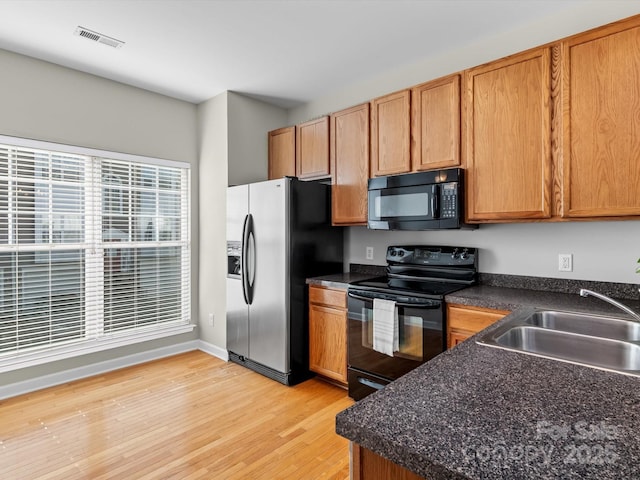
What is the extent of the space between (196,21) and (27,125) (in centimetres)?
169

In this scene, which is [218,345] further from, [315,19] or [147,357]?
[315,19]

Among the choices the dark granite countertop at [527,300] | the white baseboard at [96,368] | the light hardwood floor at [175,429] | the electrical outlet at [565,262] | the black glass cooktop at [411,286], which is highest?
the electrical outlet at [565,262]

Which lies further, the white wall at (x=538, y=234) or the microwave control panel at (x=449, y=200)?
the microwave control panel at (x=449, y=200)

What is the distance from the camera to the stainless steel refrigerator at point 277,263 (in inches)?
121

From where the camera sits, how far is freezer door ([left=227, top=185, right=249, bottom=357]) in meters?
3.44

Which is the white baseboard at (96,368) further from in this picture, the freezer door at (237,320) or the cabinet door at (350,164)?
the cabinet door at (350,164)

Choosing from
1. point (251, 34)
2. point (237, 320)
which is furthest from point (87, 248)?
point (251, 34)

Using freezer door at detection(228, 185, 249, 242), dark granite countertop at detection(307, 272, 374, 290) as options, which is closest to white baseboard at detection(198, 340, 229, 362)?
freezer door at detection(228, 185, 249, 242)

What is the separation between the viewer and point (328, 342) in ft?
9.99

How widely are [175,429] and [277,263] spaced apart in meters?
1.39

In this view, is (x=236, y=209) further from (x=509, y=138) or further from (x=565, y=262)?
(x=565, y=262)

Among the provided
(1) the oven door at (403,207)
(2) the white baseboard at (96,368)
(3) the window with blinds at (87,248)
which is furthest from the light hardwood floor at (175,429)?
(1) the oven door at (403,207)

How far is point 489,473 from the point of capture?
59 cm

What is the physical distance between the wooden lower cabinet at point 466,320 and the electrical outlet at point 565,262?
2.19 feet
